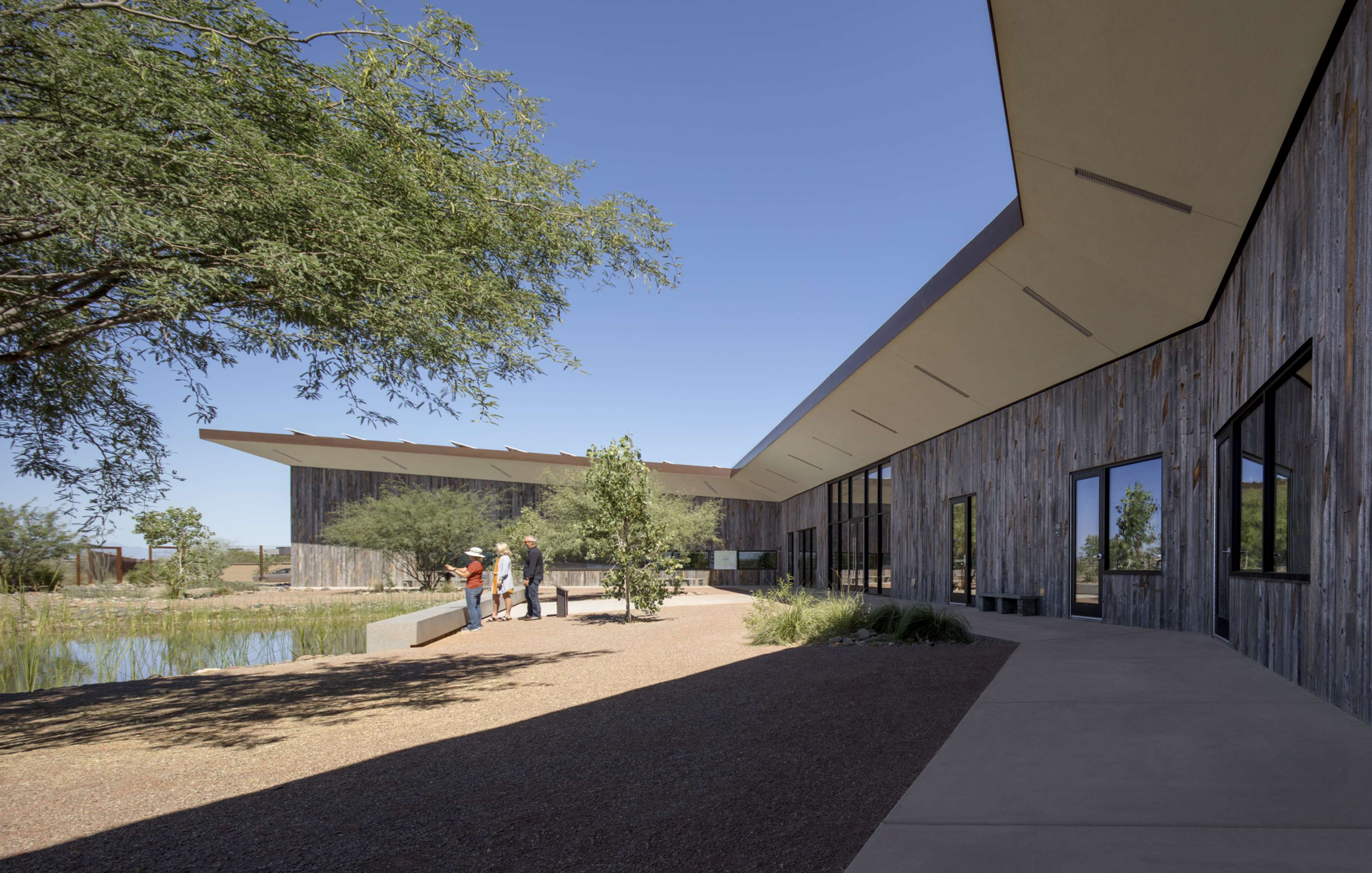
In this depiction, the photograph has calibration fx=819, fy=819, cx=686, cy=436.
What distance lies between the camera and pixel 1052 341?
39.1 ft

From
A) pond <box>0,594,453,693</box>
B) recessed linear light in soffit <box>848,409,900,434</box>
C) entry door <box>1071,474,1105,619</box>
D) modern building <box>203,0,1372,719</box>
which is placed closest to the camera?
modern building <box>203,0,1372,719</box>

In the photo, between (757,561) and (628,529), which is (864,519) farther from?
(757,561)

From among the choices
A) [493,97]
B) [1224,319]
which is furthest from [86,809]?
[1224,319]

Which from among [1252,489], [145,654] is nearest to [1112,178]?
[1252,489]

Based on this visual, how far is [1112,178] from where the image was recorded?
778 centimetres

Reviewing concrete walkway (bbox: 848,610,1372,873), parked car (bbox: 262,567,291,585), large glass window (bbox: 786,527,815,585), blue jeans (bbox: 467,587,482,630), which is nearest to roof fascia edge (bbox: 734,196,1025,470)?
concrete walkway (bbox: 848,610,1372,873)

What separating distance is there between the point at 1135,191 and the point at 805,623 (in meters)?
6.71

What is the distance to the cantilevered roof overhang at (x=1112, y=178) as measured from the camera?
5.66 metres

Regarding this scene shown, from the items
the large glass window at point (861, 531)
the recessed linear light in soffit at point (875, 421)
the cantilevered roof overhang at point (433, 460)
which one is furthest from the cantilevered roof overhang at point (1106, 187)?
the cantilevered roof overhang at point (433, 460)

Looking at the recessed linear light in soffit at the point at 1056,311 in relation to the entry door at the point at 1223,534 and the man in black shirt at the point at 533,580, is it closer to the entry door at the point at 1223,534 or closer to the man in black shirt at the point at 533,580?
the entry door at the point at 1223,534

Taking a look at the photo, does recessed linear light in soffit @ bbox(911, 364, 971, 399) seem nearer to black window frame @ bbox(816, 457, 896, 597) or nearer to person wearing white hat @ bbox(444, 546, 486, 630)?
black window frame @ bbox(816, 457, 896, 597)

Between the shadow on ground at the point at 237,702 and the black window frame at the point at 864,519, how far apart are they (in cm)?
1368

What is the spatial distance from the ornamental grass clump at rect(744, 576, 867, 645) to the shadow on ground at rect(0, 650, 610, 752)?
2.94m

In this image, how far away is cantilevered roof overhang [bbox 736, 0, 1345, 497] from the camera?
223 inches
